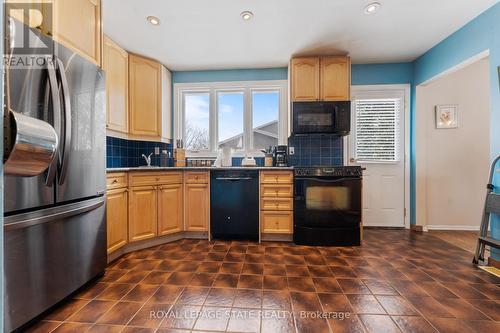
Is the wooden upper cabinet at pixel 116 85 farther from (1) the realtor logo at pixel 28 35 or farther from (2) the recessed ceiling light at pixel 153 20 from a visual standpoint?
(1) the realtor logo at pixel 28 35

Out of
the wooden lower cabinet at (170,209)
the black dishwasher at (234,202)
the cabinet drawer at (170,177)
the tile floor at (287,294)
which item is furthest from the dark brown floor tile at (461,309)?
the cabinet drawer at (170,177)

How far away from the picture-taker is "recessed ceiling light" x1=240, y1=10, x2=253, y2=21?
222 cm

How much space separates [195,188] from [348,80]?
2.46 metres

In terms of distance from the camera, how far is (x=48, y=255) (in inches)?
55.1

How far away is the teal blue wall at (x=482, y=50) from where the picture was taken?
2121 millimetres

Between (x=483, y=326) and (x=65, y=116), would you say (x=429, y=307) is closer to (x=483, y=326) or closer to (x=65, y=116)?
(x=483, y=326)

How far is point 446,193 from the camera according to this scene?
3314 millimetres

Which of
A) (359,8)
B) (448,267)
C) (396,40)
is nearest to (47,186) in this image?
(359,8)

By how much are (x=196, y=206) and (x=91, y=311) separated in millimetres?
1534

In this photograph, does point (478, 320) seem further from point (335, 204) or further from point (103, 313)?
point (103, 313)

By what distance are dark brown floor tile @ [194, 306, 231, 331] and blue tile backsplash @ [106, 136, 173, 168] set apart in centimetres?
229

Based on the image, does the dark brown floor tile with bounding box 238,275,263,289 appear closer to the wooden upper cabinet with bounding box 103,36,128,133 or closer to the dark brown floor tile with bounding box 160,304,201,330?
the dark brown floor tile with bounding box 160,304,201,330

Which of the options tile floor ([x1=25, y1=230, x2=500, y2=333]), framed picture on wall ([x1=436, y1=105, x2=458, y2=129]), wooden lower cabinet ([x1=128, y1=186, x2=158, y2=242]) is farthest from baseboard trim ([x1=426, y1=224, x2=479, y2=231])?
wooden lower cabinet ([x1=128, y1=186, x2=158, y2=242])

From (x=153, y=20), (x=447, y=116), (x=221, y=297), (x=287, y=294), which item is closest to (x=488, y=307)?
(x=287, y=294)
